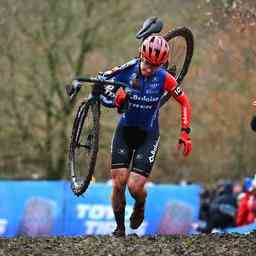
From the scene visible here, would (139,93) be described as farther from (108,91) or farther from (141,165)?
(141,165)

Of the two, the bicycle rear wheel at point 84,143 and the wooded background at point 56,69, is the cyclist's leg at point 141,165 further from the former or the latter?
the wooded background at point 56,69

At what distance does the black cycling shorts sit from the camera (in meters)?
10.3

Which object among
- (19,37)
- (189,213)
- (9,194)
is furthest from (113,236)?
(19,37)

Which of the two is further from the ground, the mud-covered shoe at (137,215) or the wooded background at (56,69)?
the wooded background at (56,69)

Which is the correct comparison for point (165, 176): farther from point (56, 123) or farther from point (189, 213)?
point (189, 213)

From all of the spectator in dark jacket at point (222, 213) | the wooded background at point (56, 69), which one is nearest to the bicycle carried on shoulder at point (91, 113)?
the spectator in dark jacket at point (222, 213)

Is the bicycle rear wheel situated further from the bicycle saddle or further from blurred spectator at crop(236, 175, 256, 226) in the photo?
blurred spectator at crop(236, 175, 256, 226)

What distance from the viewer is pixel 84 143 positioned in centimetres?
1071

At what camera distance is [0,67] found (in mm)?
25891

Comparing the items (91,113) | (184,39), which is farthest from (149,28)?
(91,113)

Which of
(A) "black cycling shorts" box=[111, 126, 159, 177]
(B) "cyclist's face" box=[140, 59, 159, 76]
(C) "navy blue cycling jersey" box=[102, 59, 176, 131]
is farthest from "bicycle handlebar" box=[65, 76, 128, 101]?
(A) "black cycling shorts" box=[111, 126, 159, 177]

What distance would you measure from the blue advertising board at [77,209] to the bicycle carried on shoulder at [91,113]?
616 cm

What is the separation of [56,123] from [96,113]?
54.6ft

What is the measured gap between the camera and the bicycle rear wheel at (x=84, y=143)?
33.2 ft
